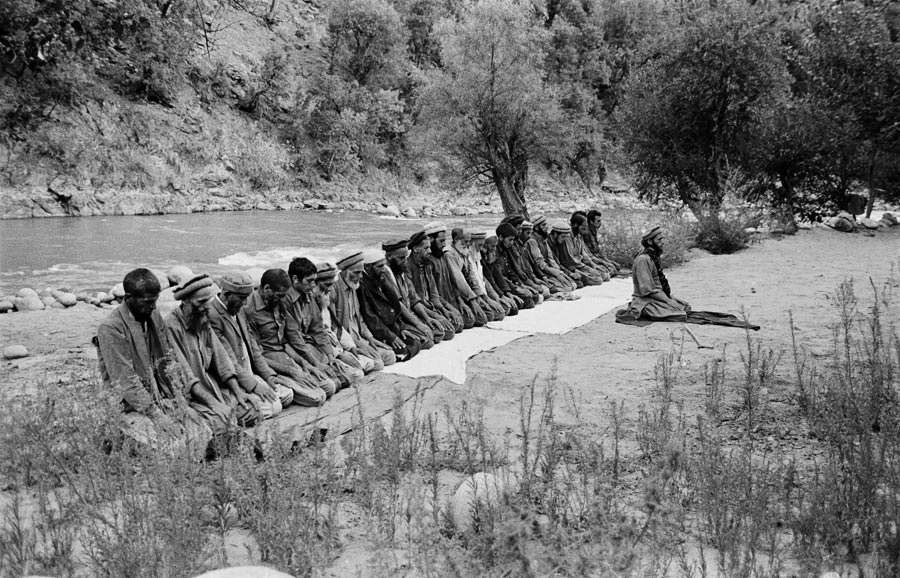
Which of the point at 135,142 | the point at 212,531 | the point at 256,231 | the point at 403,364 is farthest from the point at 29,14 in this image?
the point at 212,531

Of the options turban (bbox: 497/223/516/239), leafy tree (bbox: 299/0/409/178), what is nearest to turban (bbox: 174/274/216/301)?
turban (bbox: 497/223/516/239)

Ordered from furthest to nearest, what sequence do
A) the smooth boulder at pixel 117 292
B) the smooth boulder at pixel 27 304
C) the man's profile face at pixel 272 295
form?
the smooth boulder at pixel 117 292 < the smooth boulder at pixel 27 304 < the man's profile face at pixel 272 295

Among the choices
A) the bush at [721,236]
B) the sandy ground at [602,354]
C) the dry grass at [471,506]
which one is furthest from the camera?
the bush at [721,236]

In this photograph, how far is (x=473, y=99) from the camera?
20297mm

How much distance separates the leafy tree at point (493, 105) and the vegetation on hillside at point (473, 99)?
0.19 feet

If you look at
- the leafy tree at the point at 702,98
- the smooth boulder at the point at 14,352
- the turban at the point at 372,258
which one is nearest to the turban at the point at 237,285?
the turban at the point at 372,258

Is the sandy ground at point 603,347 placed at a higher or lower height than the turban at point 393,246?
lower

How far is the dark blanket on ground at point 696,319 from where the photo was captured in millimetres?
7418

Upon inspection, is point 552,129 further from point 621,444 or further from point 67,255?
point 621,444

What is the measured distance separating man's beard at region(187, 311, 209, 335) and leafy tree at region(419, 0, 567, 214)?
1625cm

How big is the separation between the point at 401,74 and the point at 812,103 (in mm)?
22461

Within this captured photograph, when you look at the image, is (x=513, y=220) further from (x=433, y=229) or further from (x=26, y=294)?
(x=26, y=294)

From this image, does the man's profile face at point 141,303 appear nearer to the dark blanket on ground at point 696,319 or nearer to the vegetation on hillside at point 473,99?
the vegetation on hillside at point 473,99

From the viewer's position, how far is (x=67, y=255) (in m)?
14.3
